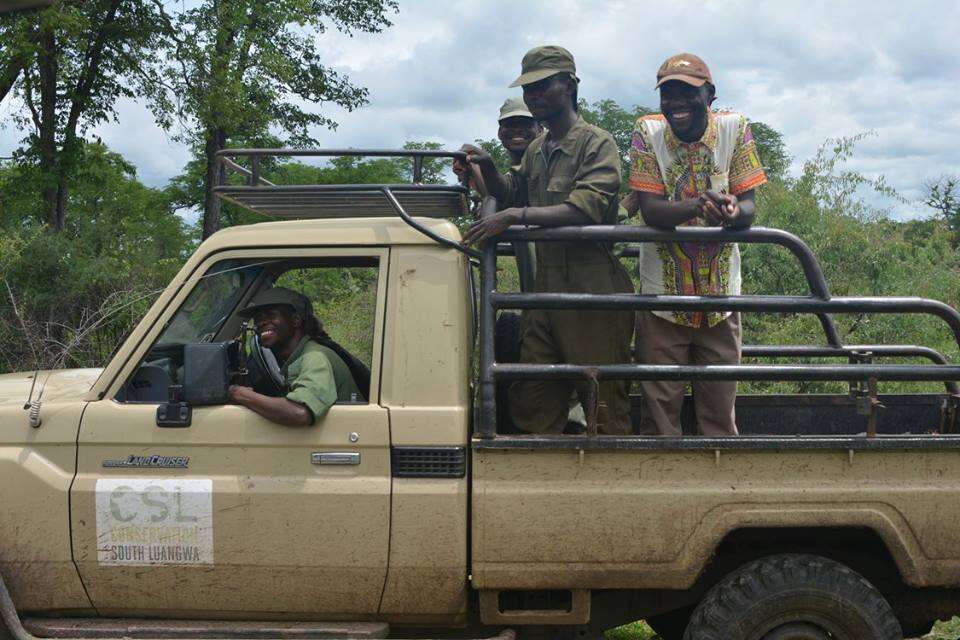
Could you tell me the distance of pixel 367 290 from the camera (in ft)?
18.1

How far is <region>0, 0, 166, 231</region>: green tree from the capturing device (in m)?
13.2

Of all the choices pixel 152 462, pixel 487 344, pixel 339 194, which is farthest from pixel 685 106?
pixel 152 462

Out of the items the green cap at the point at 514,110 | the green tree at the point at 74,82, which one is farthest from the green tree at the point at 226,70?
the green cap at the point at 514,110

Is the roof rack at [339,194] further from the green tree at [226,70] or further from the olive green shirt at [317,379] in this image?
the green tree at [226,70]

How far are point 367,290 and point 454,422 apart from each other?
2.68 metres

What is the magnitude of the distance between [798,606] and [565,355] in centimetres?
118

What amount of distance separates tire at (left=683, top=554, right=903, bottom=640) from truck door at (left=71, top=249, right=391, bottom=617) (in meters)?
1.15

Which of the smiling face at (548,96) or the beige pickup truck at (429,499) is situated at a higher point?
the smiling face at (548,96)

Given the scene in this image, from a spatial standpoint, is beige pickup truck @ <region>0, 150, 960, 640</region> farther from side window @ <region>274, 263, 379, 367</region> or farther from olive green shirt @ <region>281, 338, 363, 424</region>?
side window @ <region>274, 263, 379, 367</region>

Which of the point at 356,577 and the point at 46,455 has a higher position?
the point at 46,455

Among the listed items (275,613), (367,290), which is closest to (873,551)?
(275,613)

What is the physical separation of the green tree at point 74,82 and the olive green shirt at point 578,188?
11.3 meters

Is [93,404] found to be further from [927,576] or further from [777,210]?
[777,210]

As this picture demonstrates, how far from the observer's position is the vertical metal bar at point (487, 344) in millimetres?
2916
